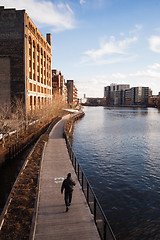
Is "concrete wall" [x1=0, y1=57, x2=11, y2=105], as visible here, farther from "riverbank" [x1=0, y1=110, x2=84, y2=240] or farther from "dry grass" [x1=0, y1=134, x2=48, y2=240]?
"riverbank" [x1=0, y1=110, x2=84, y2=240]

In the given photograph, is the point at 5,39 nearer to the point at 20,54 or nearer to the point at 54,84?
the point at 20,54

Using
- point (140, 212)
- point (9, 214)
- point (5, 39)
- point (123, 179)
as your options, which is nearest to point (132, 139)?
point (123, 179)

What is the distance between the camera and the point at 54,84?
103m

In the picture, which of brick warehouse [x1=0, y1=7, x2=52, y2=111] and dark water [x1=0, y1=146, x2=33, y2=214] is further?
brick warehouse [x1=0, y1=7, x2=52, y2=111]

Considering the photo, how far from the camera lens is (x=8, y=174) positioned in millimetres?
20219

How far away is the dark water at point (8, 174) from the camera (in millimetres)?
16266

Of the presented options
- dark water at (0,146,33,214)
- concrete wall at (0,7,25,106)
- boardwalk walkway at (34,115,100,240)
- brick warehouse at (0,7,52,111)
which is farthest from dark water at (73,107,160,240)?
concrete wall at (0,7,25,106)

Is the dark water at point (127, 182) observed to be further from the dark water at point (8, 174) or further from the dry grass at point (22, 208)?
the dark water at point (8, 174)

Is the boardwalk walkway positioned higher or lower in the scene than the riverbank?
higher

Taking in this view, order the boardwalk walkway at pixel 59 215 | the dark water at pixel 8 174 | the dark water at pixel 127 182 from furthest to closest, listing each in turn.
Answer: the dark water at pixel 8 174, the dark water at pixel 127 182, the boardwalk walkway at pixel 59 215

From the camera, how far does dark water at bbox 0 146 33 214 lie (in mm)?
16266

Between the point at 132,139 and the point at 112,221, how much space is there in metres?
27.8

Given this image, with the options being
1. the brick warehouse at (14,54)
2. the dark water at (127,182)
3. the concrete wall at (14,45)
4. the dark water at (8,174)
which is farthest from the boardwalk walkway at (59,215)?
the concrete wall at (14,45)

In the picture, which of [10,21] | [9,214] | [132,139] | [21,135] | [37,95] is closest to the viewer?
[9,214]
